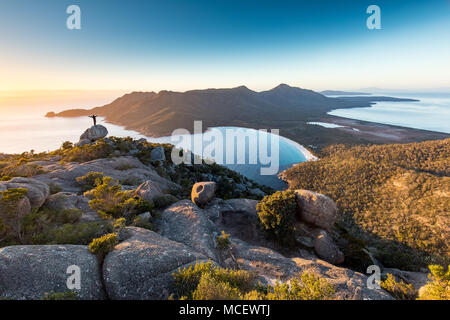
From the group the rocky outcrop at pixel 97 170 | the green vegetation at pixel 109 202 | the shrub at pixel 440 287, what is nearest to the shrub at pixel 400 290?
the shrub at pixel 440 287

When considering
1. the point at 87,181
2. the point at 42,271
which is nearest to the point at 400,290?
the point at 42,271

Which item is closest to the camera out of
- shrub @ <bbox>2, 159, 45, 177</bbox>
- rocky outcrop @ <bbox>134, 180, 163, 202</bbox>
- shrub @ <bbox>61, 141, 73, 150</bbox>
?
rocky outcrop @ <bbox>134, 180, 163, 202</bbox>

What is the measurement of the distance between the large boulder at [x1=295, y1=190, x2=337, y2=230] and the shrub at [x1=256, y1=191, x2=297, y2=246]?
53.2 inches

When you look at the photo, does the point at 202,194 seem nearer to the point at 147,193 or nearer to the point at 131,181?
the point at 147,193

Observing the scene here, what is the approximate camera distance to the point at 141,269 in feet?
25.2

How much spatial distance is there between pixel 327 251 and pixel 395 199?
51.0 meters

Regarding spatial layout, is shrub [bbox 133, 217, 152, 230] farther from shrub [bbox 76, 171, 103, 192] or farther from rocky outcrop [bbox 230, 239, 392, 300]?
Result: shrub [bbox 76, 171, 103, 192]

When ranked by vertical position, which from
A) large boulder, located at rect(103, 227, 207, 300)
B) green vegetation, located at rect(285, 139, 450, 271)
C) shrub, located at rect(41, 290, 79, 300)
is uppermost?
shrub, located at rect(41, 290, 79, 300)

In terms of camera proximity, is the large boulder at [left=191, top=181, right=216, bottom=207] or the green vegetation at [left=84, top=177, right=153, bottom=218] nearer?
the green vegetation at [left=84, top=177, right=153, bottom=218]

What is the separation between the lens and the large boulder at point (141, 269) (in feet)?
23.3

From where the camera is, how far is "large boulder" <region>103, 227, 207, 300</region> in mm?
7113

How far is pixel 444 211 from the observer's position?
37.8m

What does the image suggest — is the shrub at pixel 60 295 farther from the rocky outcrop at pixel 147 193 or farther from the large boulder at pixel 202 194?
the large boulder at pixel 202 194

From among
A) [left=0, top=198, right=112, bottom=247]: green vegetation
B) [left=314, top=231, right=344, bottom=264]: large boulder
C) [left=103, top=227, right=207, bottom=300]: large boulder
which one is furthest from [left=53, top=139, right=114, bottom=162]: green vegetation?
[left=314, top=231, right=344, bottom=264]: large boulder
